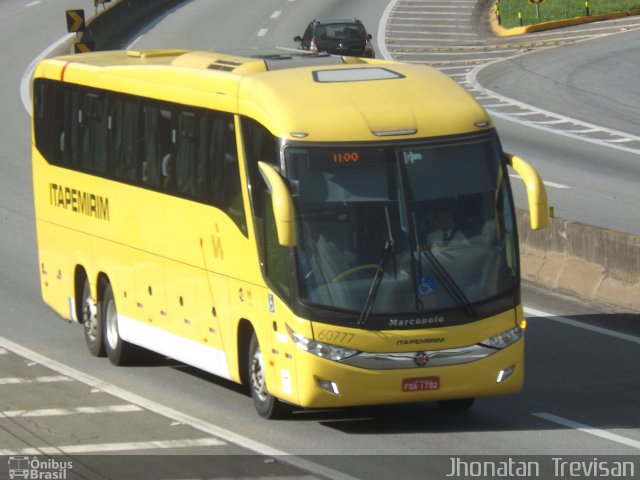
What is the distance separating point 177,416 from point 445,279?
294 centimetres

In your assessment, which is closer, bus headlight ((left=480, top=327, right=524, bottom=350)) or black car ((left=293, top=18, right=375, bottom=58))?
bus headlight ((left=480, top=327, right=524, bottom=350))

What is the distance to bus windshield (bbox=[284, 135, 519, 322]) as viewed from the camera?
12.5 m

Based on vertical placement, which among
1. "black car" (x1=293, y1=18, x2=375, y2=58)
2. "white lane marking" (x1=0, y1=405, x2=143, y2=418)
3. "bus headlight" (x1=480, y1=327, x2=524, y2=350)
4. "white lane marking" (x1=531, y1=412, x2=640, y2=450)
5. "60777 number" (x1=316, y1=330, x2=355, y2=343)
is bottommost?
"black car" (x1=293, y1=18, x2=375, y2=58)

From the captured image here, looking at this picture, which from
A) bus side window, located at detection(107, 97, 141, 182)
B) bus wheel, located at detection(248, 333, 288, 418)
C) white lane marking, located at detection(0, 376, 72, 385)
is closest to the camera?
bus wheel, located at detection(248, 333, 288, 418)

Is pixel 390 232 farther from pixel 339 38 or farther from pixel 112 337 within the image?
pixel 339 38

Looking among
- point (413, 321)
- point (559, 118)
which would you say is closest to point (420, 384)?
point (413, 321)

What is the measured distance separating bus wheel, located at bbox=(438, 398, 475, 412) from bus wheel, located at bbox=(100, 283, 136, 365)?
14.0 ft

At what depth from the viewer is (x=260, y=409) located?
536 inches

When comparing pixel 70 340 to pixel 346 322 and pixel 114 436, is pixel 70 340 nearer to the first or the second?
pixel 114 436

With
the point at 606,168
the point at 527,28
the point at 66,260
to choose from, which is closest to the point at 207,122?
the point at 66,260

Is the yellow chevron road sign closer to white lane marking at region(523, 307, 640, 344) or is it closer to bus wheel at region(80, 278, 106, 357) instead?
bus wheel at region(80, 278, 106, 357)

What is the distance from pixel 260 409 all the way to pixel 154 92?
3.75 m

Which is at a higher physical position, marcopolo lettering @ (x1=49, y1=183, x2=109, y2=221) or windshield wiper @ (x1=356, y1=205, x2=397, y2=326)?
windshield wiper @ (x1=356, y1=205, x2=397, y2=326)

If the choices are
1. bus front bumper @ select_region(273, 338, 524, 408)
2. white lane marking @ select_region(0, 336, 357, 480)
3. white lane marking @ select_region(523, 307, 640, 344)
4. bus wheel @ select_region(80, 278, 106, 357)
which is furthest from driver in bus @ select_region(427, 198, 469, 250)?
bus wheel @ select_region(80, 278, 106, 357)
